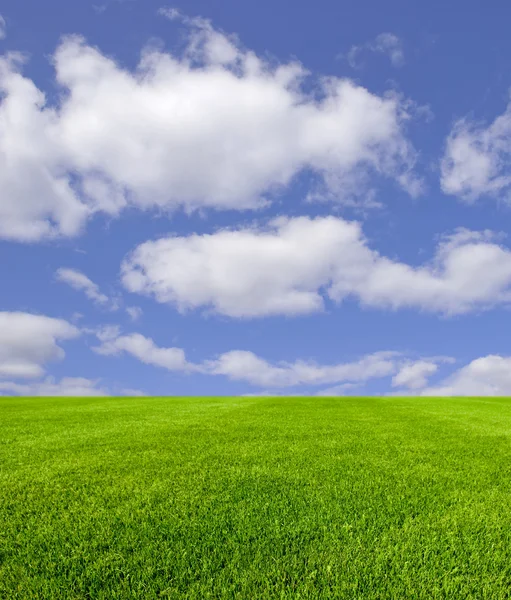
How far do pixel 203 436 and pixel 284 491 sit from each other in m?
5.26

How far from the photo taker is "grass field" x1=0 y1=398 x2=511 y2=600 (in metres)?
4.46

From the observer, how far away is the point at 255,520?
5.71 meters

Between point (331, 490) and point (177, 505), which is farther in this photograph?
point (331, 490)

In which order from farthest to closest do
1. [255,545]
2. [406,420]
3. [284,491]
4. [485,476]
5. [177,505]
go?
1. [406,420]
2. [485,476]
3. [284,491]
4. [177,505]
5. [255,545]

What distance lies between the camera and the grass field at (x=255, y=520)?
4465 millimetres

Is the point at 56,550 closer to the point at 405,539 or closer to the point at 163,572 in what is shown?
the point at 163,572

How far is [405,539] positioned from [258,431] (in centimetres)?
752

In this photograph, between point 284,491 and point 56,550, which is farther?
point 284,491

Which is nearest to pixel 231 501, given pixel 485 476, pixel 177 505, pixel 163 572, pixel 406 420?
pixel 177 505

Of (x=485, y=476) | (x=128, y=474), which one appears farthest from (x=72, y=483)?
(x=485, y=476)

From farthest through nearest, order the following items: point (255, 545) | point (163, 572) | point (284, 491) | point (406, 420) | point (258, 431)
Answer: point (406, 420)
point (258, 431)
point (284, 491)
point (255, 545)
point (163, 572)

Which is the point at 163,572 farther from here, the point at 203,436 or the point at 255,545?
the point at 203,436

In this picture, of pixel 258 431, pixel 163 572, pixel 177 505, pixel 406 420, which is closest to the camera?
pixel 163 572

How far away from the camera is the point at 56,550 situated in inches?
200
